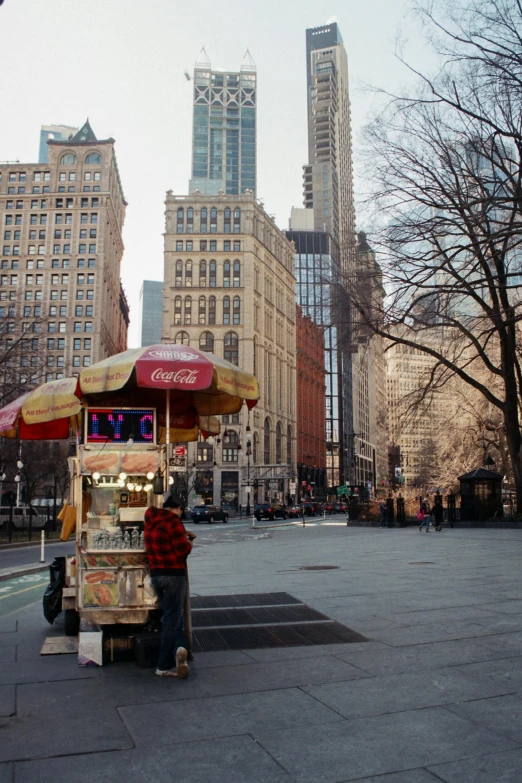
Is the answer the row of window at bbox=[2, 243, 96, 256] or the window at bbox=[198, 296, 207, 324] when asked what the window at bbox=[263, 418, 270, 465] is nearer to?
the window at bbox=[198, 296, 207, 324]

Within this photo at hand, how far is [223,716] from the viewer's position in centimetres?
504

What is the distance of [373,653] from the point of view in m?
6.88

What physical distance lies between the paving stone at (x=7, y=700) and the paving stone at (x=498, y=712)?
3.48m

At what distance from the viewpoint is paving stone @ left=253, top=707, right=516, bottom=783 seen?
13.4ft

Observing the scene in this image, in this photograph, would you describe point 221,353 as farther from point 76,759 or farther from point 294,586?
point 76,759

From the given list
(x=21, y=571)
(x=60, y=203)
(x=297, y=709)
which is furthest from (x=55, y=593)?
(x=60, y=203)

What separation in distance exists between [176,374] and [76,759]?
377cm

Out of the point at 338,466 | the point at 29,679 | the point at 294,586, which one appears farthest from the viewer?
the point at 338,466

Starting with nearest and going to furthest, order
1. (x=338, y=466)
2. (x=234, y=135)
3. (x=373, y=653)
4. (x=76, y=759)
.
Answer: (x=76, y=759)
(x=373, y=653)
(x=338, y=466)
(x=234, y=135)

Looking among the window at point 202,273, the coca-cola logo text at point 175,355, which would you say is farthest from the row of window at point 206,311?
the coca-cola logo text at point 175,355

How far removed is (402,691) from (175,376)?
372cm

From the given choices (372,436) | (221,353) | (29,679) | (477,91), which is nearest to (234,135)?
(372,436)

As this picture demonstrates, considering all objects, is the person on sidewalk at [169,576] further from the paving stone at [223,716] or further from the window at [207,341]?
the window at [207,341]

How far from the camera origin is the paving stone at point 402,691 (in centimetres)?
520
